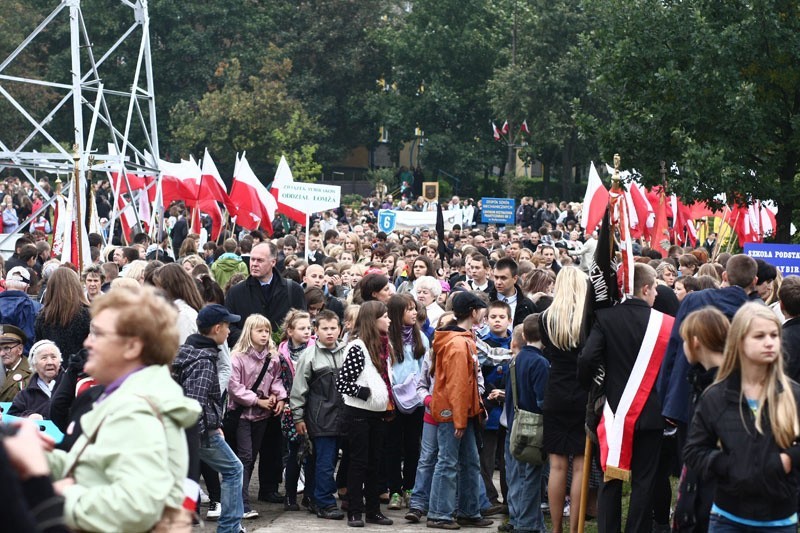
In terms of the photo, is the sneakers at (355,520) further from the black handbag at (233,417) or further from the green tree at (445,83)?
the green tree at (445,83)

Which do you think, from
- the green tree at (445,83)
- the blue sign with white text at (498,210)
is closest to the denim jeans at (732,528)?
the blue sign with white text at (498,210)

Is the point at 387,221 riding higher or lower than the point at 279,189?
lower

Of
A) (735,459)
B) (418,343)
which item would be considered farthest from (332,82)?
(735,459)

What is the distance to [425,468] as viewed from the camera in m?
10.2

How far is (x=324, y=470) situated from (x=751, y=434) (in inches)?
203

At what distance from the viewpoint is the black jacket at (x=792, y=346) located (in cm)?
776

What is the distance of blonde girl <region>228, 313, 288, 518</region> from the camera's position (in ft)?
33.6

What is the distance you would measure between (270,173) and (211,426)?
170 feet

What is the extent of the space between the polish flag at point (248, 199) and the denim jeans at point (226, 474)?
43.5ft

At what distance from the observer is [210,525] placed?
995cm

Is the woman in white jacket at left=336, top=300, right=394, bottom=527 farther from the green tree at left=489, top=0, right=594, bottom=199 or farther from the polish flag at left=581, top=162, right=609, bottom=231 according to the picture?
the green tree at left=489, top=0, right=594, bottom=199

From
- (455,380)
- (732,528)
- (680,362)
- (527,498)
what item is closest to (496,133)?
(455,380)

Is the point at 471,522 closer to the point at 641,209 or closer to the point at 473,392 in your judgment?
the point at 473,392

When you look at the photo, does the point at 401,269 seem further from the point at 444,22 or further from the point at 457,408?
the point at 444,22
